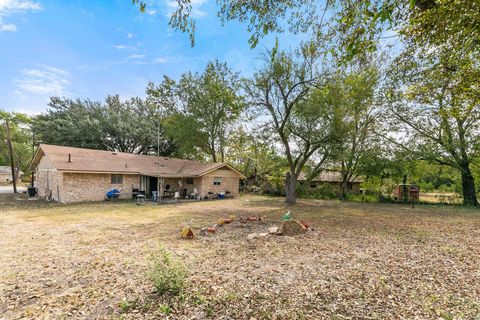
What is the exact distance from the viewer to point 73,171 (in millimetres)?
15438

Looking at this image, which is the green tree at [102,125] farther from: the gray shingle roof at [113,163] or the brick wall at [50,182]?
the brick wall at [50,182]

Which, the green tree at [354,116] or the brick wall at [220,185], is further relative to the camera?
the brick wall at [220,185]

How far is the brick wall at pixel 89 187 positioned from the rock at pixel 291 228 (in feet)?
48.5

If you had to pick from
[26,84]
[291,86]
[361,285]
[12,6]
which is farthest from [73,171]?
[361,285]

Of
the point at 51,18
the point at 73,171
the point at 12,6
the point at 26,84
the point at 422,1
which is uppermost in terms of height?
the point at 26,84

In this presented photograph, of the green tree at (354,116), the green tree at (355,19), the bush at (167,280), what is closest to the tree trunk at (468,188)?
the green tree at (354,116)

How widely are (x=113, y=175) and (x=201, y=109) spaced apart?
37.7 ft

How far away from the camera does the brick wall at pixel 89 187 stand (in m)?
15.7

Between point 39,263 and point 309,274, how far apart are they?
5995 millimetres

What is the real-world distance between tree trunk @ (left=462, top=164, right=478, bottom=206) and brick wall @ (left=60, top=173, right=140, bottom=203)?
26738mm

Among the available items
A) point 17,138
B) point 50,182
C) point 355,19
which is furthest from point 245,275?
point 17,138

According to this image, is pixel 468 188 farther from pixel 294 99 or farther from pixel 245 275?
pixel 245 275

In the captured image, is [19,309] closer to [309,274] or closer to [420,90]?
[309,274]

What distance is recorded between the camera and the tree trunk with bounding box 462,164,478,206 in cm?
1858
